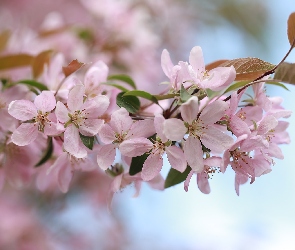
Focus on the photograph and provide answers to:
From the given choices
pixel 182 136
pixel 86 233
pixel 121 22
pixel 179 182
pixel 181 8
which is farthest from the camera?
pixel 181 8

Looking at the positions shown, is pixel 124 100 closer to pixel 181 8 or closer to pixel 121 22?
pixel 121 22

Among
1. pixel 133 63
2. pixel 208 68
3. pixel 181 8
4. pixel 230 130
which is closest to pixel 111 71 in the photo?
pixel 133 63

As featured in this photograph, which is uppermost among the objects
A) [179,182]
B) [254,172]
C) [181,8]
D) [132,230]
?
[254,172]

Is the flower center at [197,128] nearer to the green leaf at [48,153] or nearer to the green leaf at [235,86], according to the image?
the green leaf at [235,86]

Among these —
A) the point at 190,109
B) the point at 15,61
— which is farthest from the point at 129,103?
the point at 15,61

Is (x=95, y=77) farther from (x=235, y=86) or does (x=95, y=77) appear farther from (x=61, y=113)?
(x=235, y=86)
